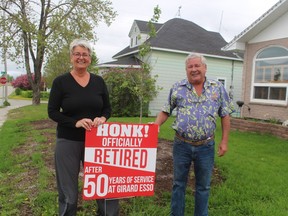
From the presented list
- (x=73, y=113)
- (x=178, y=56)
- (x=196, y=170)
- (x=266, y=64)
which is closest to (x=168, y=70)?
(x=178, y=56)

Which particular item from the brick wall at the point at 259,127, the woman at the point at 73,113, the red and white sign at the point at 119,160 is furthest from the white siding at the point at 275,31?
the woman at the point at 73,113

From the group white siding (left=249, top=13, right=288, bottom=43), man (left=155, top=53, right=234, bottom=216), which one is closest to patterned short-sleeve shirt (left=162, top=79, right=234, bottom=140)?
man (left=155, top=53, right=234, bottom=216)

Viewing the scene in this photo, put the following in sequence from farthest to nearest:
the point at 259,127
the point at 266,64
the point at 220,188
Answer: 1. the point at 266,64
2. the point at 259,127
3. the point at 220,188

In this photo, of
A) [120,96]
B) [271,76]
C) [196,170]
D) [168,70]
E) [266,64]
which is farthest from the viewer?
[168,70]

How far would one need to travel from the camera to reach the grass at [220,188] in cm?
416

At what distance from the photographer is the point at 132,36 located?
23484 mm

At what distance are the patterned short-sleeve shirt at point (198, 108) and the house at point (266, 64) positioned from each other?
29.1ft

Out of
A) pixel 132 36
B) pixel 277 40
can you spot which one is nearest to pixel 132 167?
pixel 277 40

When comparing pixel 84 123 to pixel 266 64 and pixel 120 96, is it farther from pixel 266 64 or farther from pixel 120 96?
pixel 120 96

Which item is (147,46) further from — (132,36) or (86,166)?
(132,36)

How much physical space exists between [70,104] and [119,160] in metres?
0.77

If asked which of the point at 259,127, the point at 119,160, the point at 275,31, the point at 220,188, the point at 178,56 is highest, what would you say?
the point at 275,31

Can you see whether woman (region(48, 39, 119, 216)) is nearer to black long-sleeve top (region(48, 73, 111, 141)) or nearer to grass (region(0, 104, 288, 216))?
black long-sleeve top (region(48, 73, 111, 141))

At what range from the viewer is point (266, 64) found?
491 inches
